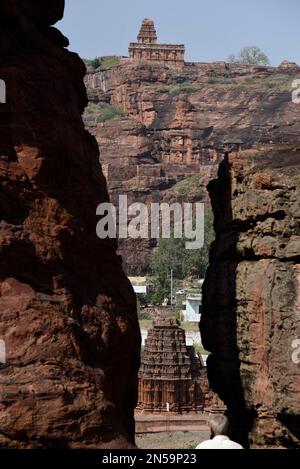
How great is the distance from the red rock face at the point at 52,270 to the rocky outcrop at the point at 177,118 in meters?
104

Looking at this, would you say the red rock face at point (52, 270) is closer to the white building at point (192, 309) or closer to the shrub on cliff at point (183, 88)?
the white building at point (192, 309)

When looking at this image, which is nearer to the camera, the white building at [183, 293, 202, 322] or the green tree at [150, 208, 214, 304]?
the white building at [183, 293, 202, 322]

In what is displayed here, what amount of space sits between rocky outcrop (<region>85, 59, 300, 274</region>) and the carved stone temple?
5968cm

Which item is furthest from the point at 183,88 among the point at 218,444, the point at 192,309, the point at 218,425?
the point at 218,444

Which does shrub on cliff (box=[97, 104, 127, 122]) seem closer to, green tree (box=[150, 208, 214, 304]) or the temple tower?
the temple tower

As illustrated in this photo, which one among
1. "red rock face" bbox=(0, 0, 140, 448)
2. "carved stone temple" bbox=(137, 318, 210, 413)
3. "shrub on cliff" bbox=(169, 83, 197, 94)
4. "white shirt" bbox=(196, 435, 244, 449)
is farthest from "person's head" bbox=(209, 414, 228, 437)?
"shrub on cliff" bbox=(169, 83, 197, 94)

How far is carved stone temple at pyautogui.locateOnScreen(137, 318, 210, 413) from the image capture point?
56656 mm

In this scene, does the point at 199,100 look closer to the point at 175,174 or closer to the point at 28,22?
the point at 175,174

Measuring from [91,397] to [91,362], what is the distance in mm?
657

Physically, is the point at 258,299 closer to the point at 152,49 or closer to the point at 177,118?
the point at 177,118

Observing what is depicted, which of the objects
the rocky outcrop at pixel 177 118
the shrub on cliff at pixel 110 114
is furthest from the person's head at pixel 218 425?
the shrub on cliff at pixel 110 114

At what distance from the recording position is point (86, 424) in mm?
11250

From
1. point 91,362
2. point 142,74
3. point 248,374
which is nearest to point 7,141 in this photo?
point 91,362

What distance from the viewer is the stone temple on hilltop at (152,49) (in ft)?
542
